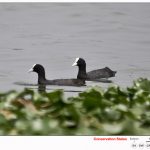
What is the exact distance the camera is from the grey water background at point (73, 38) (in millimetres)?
7398

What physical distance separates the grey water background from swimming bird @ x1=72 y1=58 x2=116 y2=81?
94 mm

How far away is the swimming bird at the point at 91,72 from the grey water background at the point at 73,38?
0.09 m

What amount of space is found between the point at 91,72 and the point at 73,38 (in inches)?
57.0

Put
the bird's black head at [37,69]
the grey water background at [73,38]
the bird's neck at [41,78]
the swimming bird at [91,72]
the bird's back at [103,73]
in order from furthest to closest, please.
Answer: the bird's neck at [41,78]
the bird's back at [103,73]
the swimming bird at [91,72]
the bird's black head at [37,69]
the grey water background at [73,38]

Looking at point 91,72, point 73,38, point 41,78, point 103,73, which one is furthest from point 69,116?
point 91,72

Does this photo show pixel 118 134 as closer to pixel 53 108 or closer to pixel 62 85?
pixel 53 108

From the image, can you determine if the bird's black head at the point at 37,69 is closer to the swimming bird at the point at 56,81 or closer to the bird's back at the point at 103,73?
the swimming bird at the point at 56,81

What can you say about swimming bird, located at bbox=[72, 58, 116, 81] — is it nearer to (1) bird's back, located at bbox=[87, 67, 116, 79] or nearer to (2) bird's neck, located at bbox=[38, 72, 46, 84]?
(1) bird's back, located at bbox=[87, 67, 116, 79]

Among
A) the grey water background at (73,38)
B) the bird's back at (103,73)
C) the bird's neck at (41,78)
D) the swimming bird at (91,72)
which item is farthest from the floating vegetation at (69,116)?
the bird's neck at (41,78)

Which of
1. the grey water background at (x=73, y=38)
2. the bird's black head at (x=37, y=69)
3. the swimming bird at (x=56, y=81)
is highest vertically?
the grey water background at (x=73, y=38)

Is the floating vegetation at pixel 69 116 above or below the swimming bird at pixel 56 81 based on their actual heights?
above

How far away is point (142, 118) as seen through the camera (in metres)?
4.32

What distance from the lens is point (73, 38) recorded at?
8094 millimetres

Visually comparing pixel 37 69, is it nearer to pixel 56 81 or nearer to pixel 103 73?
pixel 56 81
